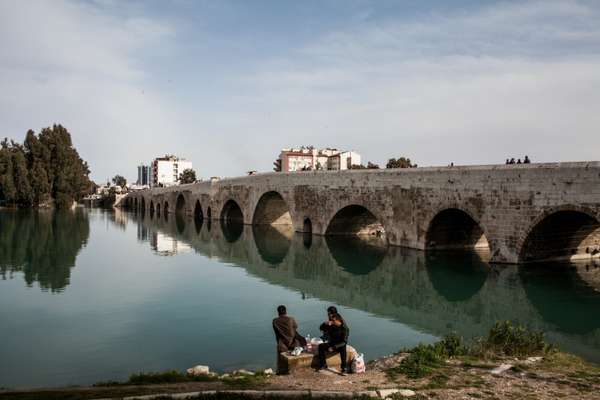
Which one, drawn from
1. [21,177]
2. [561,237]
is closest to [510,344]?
[561,237]

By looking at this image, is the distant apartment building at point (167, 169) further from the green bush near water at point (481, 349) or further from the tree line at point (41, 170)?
the green bush near water at point (481, 349)

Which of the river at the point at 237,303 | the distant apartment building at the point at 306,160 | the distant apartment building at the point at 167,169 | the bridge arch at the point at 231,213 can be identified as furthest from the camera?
the distant apartment building at the point at 167,169

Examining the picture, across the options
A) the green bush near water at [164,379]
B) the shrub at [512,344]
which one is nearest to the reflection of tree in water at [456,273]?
the shrub at [512,344]

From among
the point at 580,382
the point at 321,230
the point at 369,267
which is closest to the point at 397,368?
the point at 580,382

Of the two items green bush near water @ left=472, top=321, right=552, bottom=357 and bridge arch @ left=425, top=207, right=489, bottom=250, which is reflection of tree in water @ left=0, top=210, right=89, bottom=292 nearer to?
green bush near water @ left=472, top=321, right=552, bottom=357

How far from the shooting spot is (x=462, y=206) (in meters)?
21.5

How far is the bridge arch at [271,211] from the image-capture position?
4047 cm

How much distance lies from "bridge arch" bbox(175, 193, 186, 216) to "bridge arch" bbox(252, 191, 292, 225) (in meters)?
23.8

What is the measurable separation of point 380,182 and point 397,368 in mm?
18998

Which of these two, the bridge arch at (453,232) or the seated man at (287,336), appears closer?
the seated man at (287,336)

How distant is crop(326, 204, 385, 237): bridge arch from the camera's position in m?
31.1

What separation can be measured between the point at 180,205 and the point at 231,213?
19.5 meters

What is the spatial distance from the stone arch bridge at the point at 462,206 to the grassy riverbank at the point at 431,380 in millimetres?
10102

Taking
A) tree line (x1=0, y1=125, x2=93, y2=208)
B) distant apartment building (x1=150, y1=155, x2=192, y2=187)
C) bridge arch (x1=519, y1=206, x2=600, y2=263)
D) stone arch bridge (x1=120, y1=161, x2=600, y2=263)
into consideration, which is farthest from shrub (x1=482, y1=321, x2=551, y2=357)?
distant apartment building (x1=150, y1=155, x2=192, y2=187)
